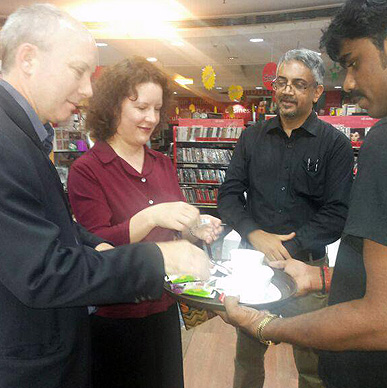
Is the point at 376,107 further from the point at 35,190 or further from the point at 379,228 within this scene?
the point at 35,190

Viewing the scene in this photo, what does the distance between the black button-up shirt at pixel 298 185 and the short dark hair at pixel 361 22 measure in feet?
3.97

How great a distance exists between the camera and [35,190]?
887 millimetres

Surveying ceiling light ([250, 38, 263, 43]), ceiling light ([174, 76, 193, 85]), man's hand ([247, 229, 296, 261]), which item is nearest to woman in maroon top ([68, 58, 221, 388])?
man's hand ([247, 229, 296, 261])

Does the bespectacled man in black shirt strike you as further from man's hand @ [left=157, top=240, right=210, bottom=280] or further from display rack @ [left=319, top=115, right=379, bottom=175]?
display rack @ [left=319, top=115, right=379, bottom=175]

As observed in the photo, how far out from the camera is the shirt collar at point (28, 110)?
3.20 feet

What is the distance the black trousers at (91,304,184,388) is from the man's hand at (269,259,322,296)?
0.57m

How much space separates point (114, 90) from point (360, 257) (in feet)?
4.11

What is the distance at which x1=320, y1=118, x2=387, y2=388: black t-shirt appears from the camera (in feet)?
2.83

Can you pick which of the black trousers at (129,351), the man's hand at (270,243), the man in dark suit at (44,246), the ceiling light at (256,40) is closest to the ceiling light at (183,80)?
the ceiling light at (256,40)

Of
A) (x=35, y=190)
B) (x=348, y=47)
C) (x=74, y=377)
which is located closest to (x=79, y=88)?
(x=35, y=190)

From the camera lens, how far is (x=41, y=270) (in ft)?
2.72

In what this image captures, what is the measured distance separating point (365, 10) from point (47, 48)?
838 mm

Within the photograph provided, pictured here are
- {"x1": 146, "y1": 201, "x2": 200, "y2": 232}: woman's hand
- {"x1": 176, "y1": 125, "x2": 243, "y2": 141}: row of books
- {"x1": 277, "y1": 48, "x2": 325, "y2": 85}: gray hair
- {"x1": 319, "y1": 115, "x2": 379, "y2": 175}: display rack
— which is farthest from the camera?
{"x1": 176, "y1": 125, "x2": 243, "y2": 141}: row of books

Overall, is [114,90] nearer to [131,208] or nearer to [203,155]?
[131,208]
